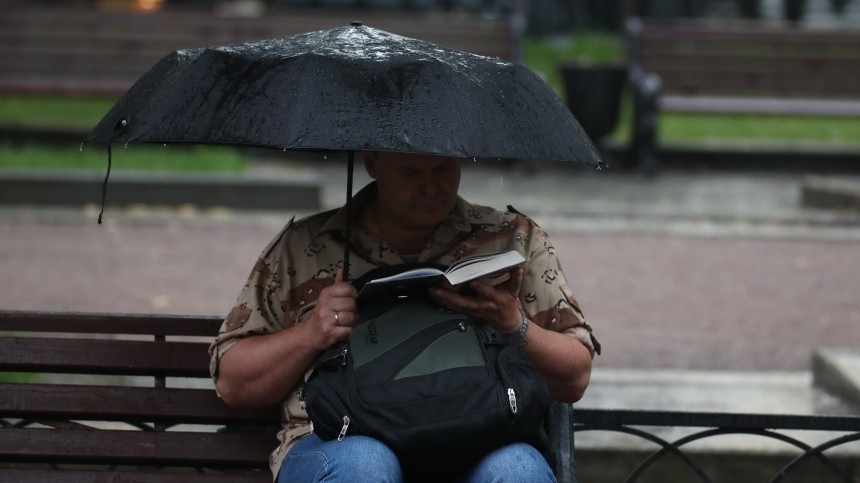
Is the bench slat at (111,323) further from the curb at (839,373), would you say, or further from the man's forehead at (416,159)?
the curb at (839,373)

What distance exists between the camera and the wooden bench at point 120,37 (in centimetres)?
1221

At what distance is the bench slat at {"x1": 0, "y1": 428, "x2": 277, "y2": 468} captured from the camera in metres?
3.28

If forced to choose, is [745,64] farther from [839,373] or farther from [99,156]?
[839,373]

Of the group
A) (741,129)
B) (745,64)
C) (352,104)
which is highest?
(352,104)

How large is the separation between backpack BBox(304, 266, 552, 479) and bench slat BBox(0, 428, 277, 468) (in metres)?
0.52

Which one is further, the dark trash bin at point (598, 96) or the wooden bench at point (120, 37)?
the wooden bench at point (120, 37)

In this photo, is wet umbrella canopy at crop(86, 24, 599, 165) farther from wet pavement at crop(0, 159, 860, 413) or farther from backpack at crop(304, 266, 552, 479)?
wet pavement at crop(0, 159, 860, 413)

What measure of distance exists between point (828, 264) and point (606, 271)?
1406mm

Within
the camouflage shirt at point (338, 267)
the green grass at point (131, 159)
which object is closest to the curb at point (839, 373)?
the camouflage shirt at point (338, 267)

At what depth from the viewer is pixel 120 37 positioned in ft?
40.5

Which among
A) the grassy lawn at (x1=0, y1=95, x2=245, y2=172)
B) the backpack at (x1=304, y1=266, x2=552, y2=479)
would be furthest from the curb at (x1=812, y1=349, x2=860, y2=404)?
the grassy lawn at (x1=0, y1=95, x2=245, y2=172)

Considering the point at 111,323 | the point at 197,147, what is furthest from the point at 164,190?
the point at 111,323

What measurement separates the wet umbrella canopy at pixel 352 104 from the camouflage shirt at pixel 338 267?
390mm

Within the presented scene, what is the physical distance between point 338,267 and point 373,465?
59 centimetres
